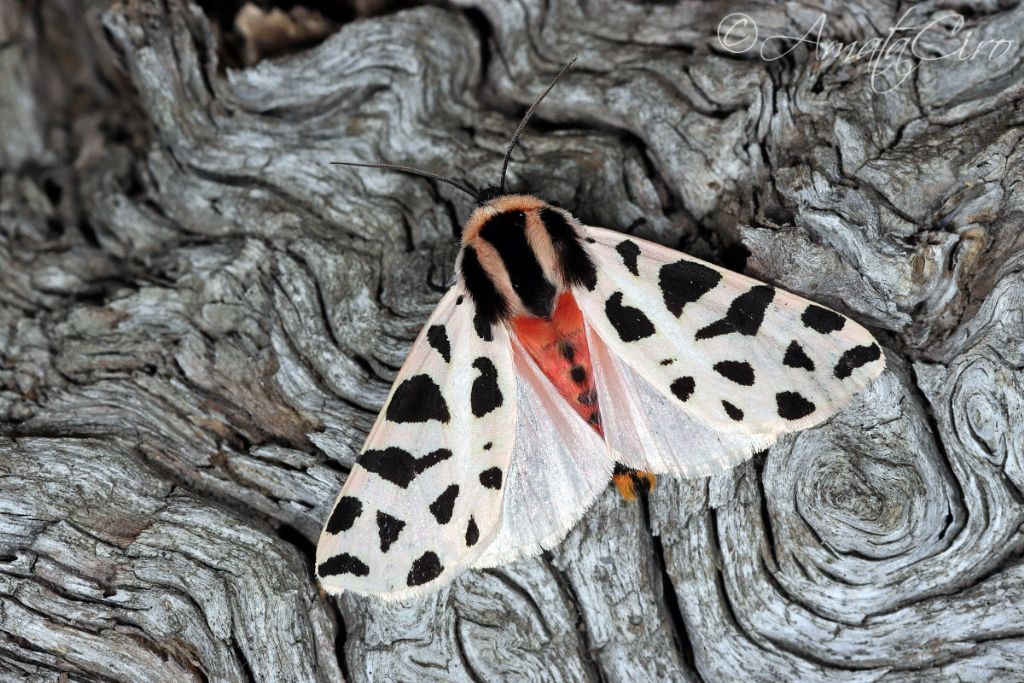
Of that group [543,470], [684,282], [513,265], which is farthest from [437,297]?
[684,282]

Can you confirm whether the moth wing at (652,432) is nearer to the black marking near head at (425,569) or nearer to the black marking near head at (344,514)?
the black marking near head at (425,569)

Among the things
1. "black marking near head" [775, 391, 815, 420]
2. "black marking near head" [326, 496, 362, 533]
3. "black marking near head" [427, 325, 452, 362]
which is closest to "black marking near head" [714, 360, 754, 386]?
"black marking near head" [775, 391, 815, 420]

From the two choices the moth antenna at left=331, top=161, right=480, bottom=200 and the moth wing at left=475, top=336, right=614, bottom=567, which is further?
the moth antenna at left=331, top=161, right=480, bottom=200

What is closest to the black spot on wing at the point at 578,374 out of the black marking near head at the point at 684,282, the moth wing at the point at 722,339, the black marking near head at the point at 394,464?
the moth wing at the point at 722,339

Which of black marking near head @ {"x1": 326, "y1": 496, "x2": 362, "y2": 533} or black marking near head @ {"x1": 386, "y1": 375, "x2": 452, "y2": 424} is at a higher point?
black marking near head @ {"x1": 386, "y1": 375, "x2": 452, "y2": 424}

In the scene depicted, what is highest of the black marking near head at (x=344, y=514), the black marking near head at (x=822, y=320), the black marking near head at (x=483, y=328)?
the black marking near head at (x=483, y=328)

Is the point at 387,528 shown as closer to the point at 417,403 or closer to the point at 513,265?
the point at 417,403

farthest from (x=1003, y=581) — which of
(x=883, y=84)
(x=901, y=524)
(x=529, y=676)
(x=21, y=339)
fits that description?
(x=21, y=339)

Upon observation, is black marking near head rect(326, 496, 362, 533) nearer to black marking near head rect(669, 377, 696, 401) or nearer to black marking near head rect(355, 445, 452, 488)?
black marking near head rect(355, 445, 452, 488)
